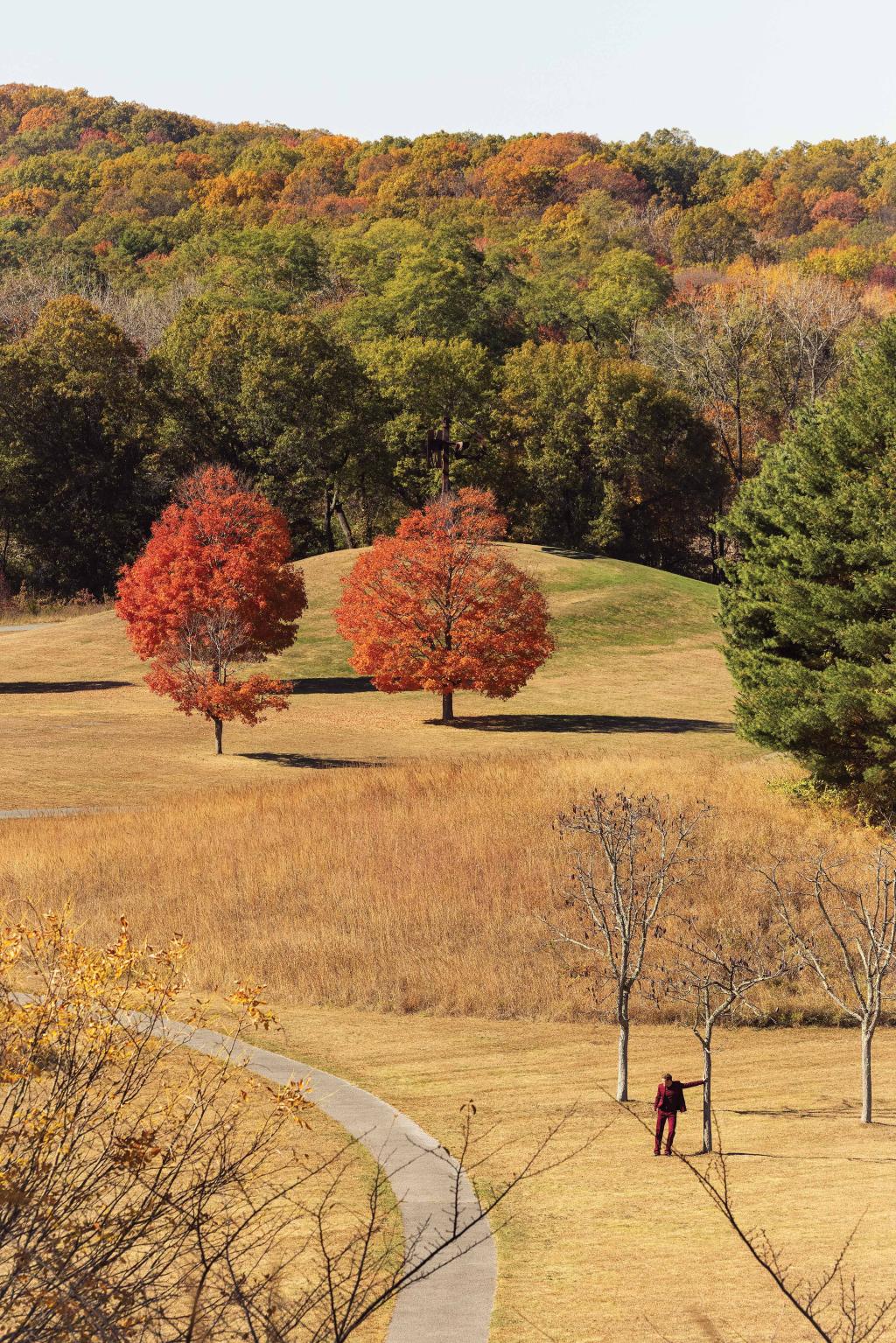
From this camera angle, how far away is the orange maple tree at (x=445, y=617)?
61094 mm

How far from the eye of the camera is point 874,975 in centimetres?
2223

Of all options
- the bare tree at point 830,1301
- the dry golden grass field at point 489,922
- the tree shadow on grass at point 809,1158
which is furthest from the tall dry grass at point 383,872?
the bare tree at point 830,1301

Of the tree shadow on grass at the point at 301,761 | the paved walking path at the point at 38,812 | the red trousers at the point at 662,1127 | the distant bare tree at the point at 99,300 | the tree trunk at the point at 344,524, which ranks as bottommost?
the tree shadow on grass at the point at 301,761

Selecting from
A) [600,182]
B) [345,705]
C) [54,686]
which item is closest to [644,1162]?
[345,705]

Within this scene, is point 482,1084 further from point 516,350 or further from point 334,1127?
point 516,350

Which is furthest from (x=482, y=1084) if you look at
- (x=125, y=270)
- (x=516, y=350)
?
(x=125, y=270)

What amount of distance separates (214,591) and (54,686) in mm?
11488

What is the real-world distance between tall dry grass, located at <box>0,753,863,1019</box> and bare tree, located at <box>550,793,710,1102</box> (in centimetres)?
71

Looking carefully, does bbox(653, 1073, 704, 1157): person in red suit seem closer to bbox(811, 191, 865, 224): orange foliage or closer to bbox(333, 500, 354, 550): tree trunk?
bbox(333, 500, 354, 550): tree trunk

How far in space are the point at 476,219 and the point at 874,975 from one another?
156026mm

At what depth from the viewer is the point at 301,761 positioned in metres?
51.9

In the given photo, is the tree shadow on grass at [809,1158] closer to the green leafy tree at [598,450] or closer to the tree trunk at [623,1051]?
the tree trunk at [623,1051]

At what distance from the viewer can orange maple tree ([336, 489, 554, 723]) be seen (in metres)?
61.1

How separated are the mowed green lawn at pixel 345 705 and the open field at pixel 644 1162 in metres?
22.1
